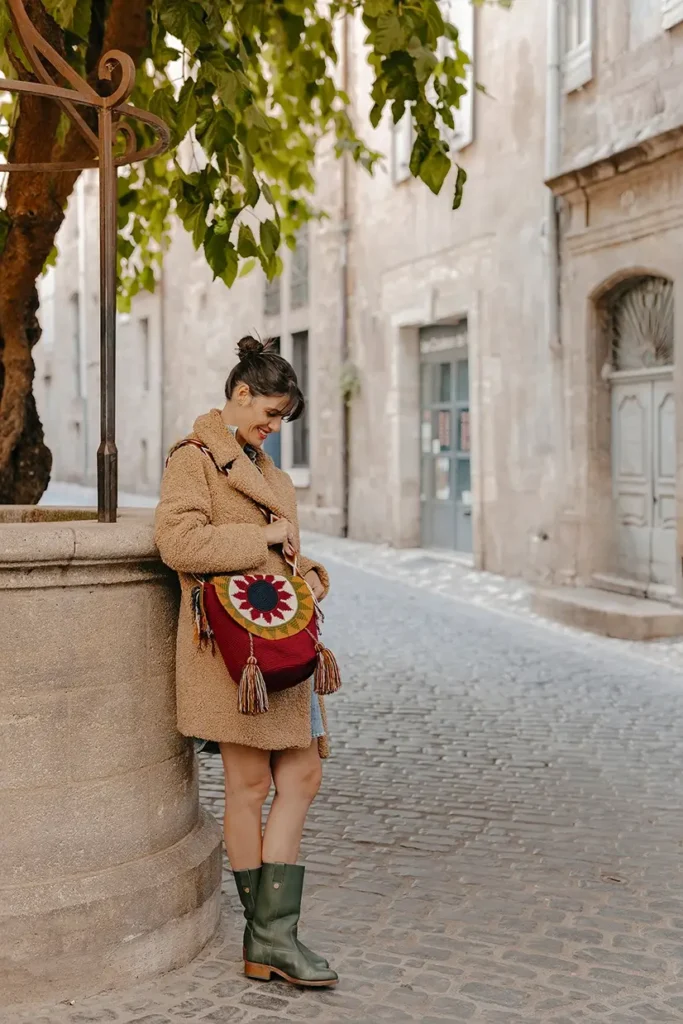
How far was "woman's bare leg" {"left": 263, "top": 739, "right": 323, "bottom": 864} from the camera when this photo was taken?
3459 mm

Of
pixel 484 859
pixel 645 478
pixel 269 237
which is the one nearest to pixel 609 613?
pixel 645 478

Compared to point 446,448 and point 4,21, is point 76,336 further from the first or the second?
point 4,21

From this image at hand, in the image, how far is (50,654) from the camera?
3348 millimetres

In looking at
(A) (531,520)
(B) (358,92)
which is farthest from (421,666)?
(B) (358,92)

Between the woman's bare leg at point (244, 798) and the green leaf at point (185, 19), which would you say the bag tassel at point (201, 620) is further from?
the green leaf at point (185, 19)

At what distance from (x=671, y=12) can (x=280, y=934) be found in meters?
9.23

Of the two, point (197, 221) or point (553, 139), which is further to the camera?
point (553, 139)

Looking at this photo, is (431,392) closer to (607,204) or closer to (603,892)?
(607,204)

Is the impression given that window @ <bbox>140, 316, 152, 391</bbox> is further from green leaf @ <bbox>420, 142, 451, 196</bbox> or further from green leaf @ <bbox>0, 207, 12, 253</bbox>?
green leaf @ <bbox>420, 142, 451, 196</bbox>

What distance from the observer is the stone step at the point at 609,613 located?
9.97m

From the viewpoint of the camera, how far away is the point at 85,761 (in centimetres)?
341

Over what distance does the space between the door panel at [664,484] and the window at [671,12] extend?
2.87 m

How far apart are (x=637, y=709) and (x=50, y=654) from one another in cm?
479

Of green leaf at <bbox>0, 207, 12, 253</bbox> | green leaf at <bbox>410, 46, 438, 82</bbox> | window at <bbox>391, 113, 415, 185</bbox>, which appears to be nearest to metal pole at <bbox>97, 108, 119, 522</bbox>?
green leaf at <bbox>410, 46, 438, 82</bbox>
